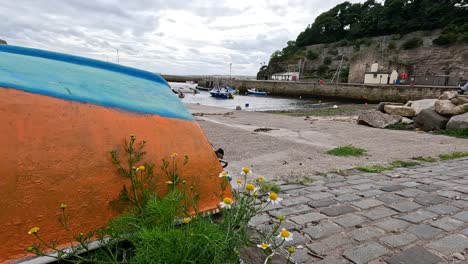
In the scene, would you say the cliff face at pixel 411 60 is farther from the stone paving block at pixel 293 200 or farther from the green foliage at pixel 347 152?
the stone paving block at pixel 293 200

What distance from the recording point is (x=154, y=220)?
1604 millimetres

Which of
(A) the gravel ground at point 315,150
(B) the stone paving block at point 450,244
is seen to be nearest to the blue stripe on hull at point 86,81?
(A) the gravel ground at point 315,150

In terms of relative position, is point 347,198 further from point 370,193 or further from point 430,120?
point 430,120

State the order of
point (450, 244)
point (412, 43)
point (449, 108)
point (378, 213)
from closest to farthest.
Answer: point (450, 244) < point (378, 213) < point (449, 108) < point (412, 43)

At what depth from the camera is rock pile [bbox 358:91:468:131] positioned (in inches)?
367

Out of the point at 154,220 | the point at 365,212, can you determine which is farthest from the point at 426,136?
the point at 154,220

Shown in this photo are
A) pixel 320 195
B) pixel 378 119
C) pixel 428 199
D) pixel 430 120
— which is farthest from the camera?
pixel 378 119

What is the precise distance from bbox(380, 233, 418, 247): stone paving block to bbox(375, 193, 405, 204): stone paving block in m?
0.79

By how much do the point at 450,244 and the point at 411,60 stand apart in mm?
66839

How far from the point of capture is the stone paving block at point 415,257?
204 centimetres

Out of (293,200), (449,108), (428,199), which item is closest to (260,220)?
(293,200)

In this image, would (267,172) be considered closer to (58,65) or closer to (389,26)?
(58,65)

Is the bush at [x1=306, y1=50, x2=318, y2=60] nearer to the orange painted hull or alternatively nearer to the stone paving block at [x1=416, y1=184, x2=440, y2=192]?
the stone paving block at [x1=416, y1=184, x2=440, y2=192]

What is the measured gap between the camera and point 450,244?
2.28m
